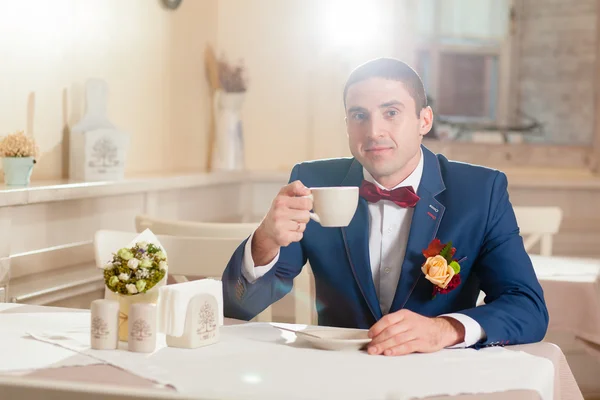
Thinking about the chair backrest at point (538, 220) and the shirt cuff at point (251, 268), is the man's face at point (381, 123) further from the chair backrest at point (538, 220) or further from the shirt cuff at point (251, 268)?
the chair backrest at point (538, 220)

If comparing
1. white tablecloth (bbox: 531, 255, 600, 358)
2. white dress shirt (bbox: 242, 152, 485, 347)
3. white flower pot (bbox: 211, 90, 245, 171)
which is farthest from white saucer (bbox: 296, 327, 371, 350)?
white flower pot (bbox: 211, 90, 245, 171)

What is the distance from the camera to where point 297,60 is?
4961mm

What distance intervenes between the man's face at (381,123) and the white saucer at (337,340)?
453 millimetres

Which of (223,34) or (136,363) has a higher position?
(223,34)

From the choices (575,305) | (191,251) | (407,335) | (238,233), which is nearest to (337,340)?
(407,335)

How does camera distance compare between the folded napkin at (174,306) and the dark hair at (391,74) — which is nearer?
the folded napkin at (174,306)

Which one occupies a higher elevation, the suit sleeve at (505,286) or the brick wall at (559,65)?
the brick wall at (559,65)

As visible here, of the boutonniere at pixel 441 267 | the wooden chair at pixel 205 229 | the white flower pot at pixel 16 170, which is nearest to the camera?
the boutonniere at pixel 441 267

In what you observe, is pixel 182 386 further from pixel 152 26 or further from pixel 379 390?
pixel 152 26

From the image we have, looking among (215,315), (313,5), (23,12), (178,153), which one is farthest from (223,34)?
(215,315)

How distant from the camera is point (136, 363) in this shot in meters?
1.41

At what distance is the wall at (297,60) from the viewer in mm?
4938

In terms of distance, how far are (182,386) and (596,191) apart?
394 cm

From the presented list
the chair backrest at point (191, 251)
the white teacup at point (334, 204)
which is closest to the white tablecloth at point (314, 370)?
the white teacup at point (334, 204)
